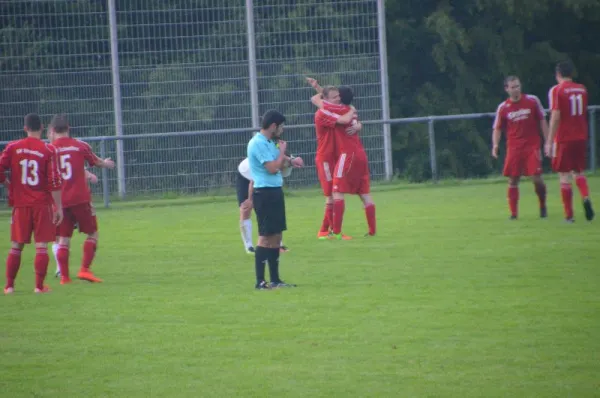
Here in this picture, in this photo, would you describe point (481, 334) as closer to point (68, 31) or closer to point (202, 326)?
point (202, 326)

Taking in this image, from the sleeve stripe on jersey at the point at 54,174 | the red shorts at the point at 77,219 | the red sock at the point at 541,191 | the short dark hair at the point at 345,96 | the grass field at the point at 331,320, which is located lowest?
the grass field at the point at 331,320

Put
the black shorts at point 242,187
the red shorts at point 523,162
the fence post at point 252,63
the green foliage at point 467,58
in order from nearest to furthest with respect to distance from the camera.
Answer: the black shorts at point 242,187 < the red shorts at point 523,162 < the fence post at point 252,63 < the green foliage at point 467,58

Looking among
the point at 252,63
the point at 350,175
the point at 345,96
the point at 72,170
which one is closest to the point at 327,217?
the point at 350,175

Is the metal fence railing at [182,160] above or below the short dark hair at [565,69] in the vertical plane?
below

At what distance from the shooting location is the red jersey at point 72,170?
11906 mm

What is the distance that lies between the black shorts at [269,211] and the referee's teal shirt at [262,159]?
0.07 m

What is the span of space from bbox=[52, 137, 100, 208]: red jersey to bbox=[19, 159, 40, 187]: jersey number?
0.88m

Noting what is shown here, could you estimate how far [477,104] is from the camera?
96.5 ft

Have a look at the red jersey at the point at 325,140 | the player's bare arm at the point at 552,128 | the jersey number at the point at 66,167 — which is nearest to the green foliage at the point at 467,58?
the player's bare arm at the point at 552,128

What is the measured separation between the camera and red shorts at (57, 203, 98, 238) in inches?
472

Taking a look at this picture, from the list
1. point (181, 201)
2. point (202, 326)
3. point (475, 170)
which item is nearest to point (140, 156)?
point (181, 201)

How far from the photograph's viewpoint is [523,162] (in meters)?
15.9

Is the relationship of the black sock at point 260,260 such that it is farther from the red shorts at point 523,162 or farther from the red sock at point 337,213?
the red shorts at point 523,162

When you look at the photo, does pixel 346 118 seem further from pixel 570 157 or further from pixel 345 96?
pixel 570 157
